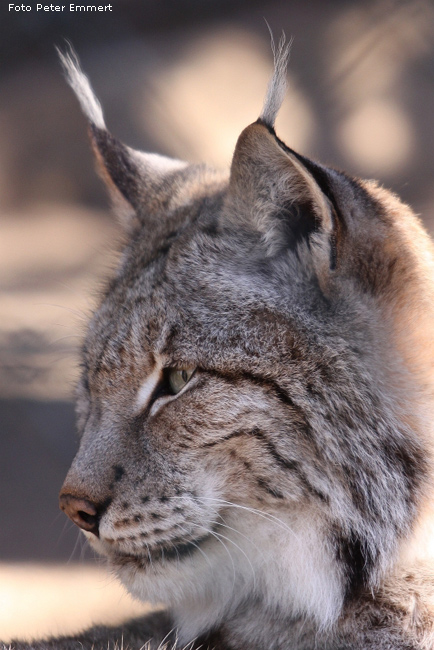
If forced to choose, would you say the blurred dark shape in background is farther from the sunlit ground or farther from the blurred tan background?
the sunlit ground

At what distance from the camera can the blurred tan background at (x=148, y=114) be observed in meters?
3.35

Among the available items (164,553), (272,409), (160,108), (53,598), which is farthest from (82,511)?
(160,108)

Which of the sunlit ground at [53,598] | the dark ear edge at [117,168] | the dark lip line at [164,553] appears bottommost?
the sunlit ground at [53,598]

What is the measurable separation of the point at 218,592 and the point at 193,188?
1167 millimetres

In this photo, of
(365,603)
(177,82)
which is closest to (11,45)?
(177,82)

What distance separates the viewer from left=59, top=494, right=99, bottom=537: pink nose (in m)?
1.61

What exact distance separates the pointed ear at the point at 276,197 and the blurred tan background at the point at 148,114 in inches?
64.9

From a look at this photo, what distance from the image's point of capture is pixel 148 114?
11.5ft

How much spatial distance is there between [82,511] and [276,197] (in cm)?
82

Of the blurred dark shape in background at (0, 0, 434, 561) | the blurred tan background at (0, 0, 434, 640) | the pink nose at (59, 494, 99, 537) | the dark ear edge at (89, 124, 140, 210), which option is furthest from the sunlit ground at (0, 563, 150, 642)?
the dark ear edge at (89, 124, 140, 210)

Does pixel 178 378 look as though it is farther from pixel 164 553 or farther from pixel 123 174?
pixel 123 174

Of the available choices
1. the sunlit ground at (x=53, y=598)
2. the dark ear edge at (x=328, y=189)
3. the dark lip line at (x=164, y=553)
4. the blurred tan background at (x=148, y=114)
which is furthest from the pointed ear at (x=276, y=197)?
the blurred tan background at (x=148, y=114)

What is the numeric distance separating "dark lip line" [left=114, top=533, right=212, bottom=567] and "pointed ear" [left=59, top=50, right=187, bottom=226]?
0.98 metres

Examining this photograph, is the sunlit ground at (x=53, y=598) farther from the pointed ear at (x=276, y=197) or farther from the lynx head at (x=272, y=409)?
the pointed ear at (x=276, y=197)
